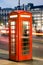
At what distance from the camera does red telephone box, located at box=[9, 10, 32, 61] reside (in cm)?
908

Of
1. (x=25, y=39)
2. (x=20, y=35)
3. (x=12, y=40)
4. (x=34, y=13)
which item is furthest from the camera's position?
(x=34, y=13)

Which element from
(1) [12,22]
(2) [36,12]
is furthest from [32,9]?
(1) [12,22]

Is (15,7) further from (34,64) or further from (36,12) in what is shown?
(34,64)

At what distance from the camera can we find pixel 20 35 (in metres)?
9.11

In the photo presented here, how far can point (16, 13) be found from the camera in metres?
9.09

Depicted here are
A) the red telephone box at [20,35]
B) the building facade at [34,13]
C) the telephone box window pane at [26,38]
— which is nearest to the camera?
the red telephone box at [20,35]

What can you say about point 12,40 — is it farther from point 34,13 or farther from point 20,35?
point 34,13

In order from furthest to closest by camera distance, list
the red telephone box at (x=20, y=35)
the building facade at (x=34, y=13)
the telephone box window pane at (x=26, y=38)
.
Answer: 1. the building facade at (x=34, y=13)
2. the telephone box window pane at (x=26, y=38)
3. the red telephone box at (x=20, y=35)

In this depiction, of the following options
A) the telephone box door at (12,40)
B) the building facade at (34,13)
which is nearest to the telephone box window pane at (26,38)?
the telephone box door at (12,40)

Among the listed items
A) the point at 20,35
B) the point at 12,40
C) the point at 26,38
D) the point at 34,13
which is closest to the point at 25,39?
the point at 26,38

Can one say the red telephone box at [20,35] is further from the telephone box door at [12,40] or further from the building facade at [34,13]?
the building facade at [34,13]

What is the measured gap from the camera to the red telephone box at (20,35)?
9.08m

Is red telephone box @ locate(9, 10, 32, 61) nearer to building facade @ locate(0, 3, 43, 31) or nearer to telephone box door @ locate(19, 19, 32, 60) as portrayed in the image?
telephone box door @ locate(19, 19, 32, 60)

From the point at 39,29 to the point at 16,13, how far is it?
2023 centimetres
